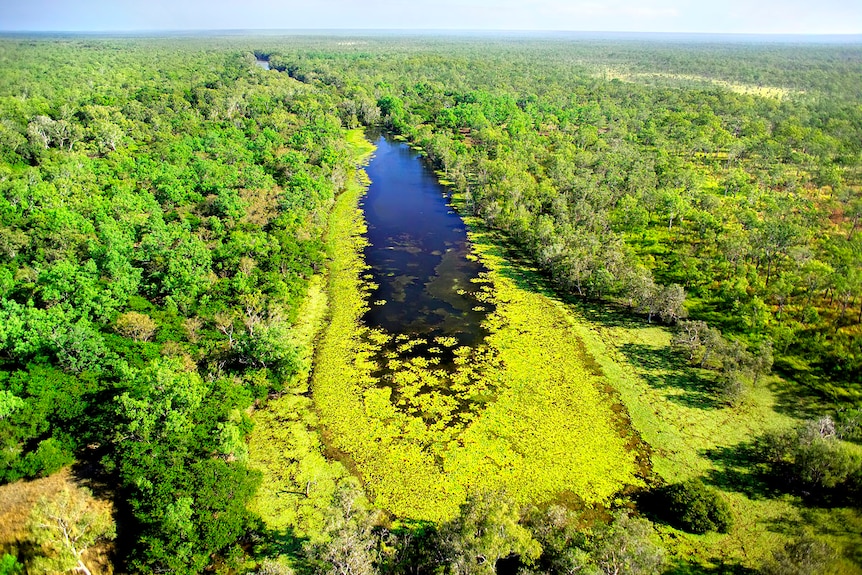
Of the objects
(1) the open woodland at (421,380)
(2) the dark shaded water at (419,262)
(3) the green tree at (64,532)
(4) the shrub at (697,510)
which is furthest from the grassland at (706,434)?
(3) the green tree at (64,532)

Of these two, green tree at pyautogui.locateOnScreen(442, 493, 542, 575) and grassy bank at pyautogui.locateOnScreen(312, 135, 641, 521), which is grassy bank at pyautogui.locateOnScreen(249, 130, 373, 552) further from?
green tree at pyautogui.locateOnScreen(442, 493, 542, 575)

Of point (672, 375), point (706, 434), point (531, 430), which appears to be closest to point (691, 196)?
point (672, 375)

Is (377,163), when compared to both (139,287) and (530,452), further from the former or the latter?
(530,452)

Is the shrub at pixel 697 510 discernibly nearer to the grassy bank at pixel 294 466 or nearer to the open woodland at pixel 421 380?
the open woodland at pixel 421 380

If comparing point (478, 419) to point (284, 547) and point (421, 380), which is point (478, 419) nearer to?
point (421, 380)

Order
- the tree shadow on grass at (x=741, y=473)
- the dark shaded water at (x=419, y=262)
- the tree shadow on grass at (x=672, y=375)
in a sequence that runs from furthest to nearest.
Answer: the dark shaded water at (x=419, y=262) → the tree shadow on grass at (x=672, y=375) → the tree shadow on grass at (x=741, y=473)

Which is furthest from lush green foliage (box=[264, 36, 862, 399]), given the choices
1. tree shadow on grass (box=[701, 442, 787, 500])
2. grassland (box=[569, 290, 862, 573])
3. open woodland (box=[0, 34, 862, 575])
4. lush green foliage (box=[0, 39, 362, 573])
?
lush green foliage (box=[0, 39, 362, 573])
